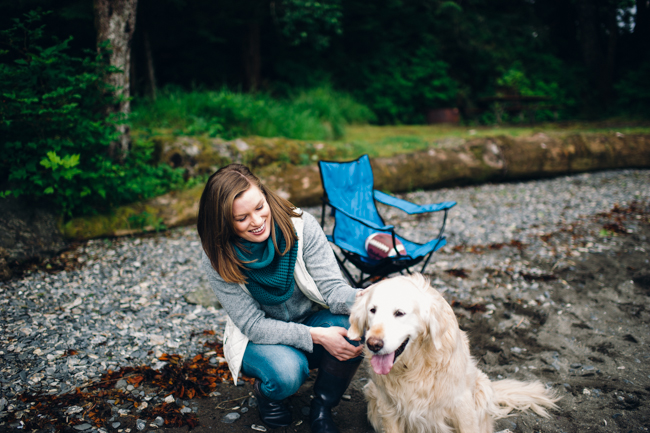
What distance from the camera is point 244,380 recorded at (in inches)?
92.0

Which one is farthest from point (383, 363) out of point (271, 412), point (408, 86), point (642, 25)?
point (642, 25)

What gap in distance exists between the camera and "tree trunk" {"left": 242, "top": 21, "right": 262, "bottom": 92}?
9.34 m

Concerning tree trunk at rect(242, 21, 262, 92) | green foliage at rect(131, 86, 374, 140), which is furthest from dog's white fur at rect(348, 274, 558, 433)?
tree trunk at rect(242, 21, 262, 92)

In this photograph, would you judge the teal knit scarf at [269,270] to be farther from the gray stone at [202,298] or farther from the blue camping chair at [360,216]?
the gray stone at [202,298]

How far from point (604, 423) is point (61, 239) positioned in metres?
4.56

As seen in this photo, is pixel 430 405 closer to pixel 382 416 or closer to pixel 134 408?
pixel 382 416

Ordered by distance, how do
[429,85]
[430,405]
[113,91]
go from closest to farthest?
[430,405]
[113,91]
[429,85]

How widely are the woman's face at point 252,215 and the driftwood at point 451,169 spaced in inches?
122

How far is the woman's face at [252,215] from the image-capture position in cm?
172

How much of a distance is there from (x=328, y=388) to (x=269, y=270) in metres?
0.65

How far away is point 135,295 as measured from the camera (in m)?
3.19

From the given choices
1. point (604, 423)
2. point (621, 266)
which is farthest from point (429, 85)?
point (604, 423)

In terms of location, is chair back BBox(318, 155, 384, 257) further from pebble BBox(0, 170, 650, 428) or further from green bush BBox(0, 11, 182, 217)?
green bush BBox(0, 11, 182, 217)

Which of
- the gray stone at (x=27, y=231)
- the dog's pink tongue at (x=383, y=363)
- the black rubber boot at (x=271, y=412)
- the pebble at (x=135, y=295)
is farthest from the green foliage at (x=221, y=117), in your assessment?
the dog's pink tongue at (x=383, y=363)
